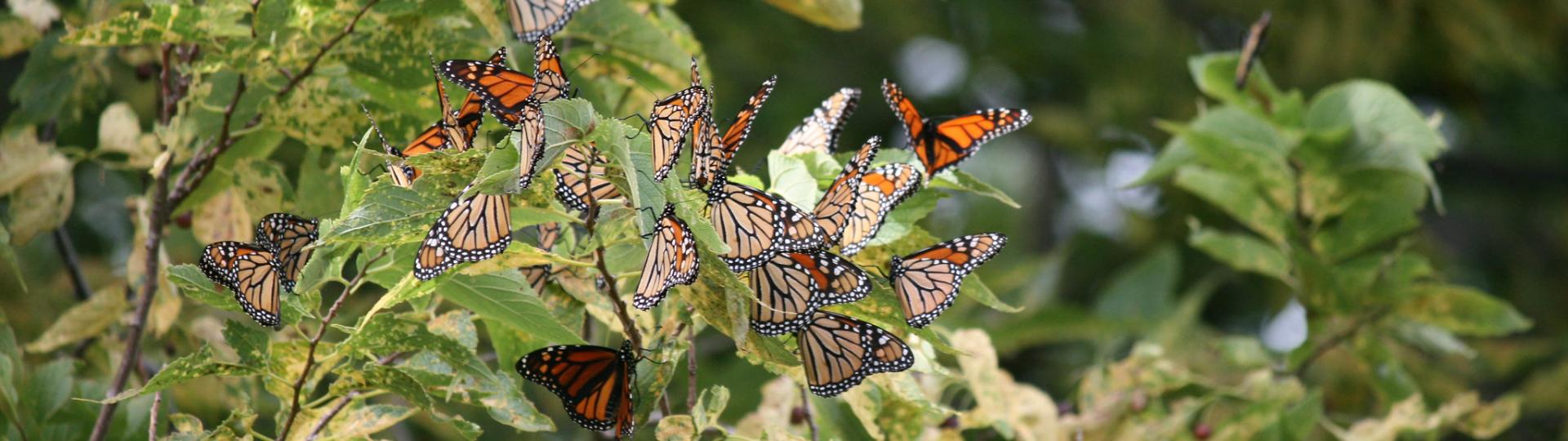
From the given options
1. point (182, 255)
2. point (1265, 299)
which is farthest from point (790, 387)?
point (1265, 299)

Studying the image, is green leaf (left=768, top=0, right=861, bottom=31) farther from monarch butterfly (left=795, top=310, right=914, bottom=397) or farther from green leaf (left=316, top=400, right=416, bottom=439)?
green leaf (left=316, top=400, right=416, bottom=439)

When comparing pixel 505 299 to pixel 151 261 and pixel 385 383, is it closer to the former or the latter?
pixel 385 383

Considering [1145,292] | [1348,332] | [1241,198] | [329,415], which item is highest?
[1241,198]

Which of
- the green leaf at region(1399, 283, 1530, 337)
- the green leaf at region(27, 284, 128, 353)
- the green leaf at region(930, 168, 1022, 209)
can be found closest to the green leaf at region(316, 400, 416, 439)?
the green leaf at region(930, 168, 1022, 209)

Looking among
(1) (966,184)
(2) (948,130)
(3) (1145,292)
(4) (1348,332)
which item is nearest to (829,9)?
(2) (948,130)

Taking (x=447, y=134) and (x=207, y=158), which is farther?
(x=207, y=158)

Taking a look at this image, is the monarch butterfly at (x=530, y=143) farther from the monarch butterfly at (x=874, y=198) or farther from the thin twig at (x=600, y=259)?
the monarch butterfly at (x=874, y=198)

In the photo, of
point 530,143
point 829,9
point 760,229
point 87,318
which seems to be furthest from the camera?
point 829,9
